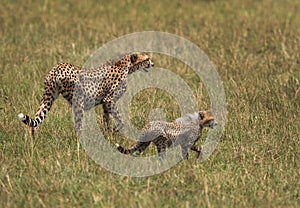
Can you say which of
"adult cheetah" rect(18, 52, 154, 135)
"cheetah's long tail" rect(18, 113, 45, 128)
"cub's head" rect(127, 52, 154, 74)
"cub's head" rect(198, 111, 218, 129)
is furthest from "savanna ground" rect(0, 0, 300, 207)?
"cub's head" rect(127, 52, 154, 74)

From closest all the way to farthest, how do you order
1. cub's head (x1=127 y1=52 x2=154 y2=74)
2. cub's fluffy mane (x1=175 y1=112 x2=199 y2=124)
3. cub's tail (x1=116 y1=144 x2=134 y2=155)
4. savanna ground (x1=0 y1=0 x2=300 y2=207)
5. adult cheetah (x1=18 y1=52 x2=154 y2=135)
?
savanna ground (x1=0 y1=0 x2=300 y2=207)
cub's fluffy mane (x1=175 y1=112 x2=199 y2=124)
cub's tail (x1=116 y1=144 x2=134 y2=155)
adult cheetah (x1=18 y1=52 x2=154 y2=135)
cub's head (x1=127 y1=52 x2=154 y2=74)

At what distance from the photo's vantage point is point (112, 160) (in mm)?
7516

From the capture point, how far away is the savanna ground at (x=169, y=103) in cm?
691

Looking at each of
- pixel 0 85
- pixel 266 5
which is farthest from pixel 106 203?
pixel 266 5

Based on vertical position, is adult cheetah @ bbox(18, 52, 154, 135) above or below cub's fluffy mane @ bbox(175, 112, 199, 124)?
above

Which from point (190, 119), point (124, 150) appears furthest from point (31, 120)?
point (190, 119)

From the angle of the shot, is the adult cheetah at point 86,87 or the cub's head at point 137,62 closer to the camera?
the adult cheetah at point 86,87

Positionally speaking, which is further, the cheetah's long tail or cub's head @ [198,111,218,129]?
the cheetah's long tail

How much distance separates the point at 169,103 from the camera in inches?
378

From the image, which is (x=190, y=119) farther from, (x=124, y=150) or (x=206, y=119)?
(x=124, y=150)

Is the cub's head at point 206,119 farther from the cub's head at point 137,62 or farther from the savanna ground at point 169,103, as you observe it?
the cub's head at point 137,62

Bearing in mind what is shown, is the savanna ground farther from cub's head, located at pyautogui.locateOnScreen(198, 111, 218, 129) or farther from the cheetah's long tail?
cub's head, located at pyautogui.locateOnScreen(198, 111, 218, 129)

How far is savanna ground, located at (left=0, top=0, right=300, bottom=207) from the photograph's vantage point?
6906 mm

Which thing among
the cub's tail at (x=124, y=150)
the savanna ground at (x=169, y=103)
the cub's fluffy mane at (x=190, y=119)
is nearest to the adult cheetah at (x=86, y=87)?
the savanna ground at (x=169, y=103)
